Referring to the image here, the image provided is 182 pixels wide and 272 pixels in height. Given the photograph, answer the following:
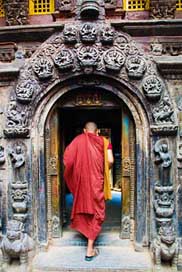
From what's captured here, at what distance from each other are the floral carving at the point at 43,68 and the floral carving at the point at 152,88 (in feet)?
4.29

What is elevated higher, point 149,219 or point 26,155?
point 26,155

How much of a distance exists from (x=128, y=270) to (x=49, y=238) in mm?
1297

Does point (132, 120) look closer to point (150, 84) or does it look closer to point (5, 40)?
point (150, 84)

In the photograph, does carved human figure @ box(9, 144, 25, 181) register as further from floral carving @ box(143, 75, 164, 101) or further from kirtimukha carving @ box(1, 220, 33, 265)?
floral carving @ box(143, 75, 164, 101)

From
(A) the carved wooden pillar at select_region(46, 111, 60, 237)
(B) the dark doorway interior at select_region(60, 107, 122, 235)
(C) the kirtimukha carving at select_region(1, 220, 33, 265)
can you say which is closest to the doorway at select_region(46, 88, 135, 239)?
Answer: (A) the carved wooden pillar at select_region(46, 111, 60, 237)

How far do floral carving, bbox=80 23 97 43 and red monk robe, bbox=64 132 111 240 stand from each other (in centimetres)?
136

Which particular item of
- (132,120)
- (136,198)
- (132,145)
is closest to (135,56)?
(132,120)

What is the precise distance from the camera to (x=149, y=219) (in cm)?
461

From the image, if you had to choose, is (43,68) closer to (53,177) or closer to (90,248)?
(53,177)

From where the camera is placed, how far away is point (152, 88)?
4359mm

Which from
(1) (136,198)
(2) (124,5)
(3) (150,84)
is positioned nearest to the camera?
(3) (150,84)

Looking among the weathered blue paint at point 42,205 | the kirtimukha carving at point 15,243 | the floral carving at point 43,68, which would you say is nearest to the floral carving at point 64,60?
the floral carving at point 43,68

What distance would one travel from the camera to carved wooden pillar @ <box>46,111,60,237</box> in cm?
493

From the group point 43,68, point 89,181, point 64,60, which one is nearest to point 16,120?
point 43,68
